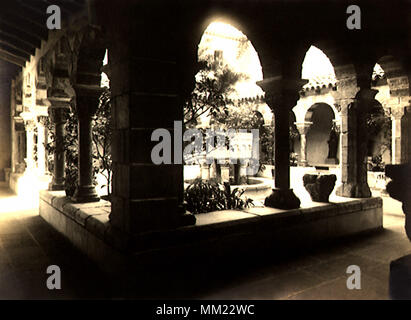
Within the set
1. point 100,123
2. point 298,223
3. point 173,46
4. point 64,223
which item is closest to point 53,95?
point 100,123

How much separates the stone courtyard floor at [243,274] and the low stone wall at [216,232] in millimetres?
148

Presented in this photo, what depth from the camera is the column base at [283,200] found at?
3.64 m

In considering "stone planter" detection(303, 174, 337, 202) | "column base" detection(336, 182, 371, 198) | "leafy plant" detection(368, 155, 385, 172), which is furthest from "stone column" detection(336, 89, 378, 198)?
"leafy plant" detection(368, 155, 385, 172)

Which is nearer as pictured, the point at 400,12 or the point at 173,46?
the point at 173,46

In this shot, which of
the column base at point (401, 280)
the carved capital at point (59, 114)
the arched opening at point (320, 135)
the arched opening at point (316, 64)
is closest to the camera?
the column base at point (401, 280)

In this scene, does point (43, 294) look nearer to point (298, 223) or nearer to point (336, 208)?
point (298, 223)

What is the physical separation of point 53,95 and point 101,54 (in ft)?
5.68

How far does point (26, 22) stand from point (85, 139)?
287 centimetres

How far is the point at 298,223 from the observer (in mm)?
3574

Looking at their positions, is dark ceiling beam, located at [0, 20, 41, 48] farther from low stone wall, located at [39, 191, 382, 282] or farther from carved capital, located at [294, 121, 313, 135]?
carved capital, located at [294, 121, 313, 135]

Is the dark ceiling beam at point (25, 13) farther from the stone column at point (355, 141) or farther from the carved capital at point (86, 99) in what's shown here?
the stone column at point (355, 141)

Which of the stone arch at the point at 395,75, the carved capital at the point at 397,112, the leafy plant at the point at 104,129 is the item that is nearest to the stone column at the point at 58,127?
the leafy plant at the point at 104,129

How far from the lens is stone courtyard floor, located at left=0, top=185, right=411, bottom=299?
8.39 feet

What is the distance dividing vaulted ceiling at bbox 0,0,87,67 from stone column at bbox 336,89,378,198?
3.63 meters
